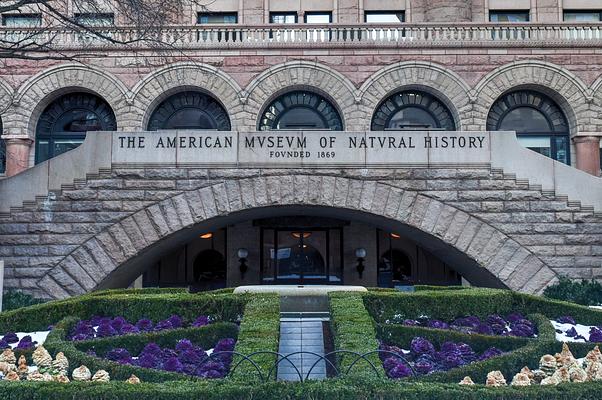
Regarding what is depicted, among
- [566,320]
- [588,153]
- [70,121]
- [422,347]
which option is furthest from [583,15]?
[70,121]

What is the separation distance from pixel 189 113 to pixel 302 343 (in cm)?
1466

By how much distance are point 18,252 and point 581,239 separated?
14025 mm

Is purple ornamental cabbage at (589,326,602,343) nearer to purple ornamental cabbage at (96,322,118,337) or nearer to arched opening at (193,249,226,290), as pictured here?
purple ornamental cabbage at (96,322,118,337)

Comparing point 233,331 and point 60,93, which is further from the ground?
point 60,93

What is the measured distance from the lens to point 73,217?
1388 centimetres

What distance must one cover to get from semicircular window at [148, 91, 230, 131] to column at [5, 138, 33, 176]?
4640 mm

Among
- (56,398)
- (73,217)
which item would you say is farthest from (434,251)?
(56,398)

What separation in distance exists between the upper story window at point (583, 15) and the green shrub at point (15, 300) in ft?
74.6

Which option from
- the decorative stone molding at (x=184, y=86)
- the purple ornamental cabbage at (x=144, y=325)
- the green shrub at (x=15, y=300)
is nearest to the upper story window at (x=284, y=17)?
the decorative stone molding at (x=184, y=86)

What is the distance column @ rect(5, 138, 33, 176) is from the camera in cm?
2020

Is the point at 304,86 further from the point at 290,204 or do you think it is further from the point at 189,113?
the point at 290,204

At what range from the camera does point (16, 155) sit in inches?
803

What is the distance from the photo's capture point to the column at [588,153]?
2052 cm

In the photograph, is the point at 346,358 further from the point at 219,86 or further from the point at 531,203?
the point at 219,86
